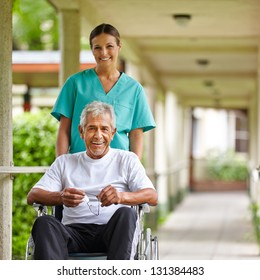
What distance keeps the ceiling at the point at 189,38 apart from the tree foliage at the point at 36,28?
3687 millimetres

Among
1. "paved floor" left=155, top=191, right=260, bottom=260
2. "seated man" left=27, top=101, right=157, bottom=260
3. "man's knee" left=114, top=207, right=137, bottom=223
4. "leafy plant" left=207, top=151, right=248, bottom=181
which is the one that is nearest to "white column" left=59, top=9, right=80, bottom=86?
"paved floor" left=155, top=191, right=260, bottom=260

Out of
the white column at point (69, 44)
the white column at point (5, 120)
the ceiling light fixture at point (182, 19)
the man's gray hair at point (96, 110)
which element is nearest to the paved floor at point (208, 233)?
the ceiling light fixture at point (182, 19)

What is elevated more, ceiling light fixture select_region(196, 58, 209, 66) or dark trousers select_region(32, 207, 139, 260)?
ceiling light fixture select_region(196, 58, 209, 66)

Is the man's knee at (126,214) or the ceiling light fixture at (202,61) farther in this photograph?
the ceiling light fixture at (202,61)

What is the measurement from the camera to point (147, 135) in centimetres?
1354

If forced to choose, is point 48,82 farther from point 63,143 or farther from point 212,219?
point 63,143

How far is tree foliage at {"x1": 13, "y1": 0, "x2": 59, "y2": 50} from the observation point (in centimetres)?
2148

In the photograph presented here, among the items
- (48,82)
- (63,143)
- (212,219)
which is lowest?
(212,219)

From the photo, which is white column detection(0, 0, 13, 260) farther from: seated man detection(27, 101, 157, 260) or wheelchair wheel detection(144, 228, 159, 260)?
wheelchair wheel detection(144, 228, 159, 260)

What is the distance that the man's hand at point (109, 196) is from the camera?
4.38 meters

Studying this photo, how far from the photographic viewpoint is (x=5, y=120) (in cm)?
558

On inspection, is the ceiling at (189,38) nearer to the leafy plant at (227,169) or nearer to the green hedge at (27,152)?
the green hedge at (27,152)
